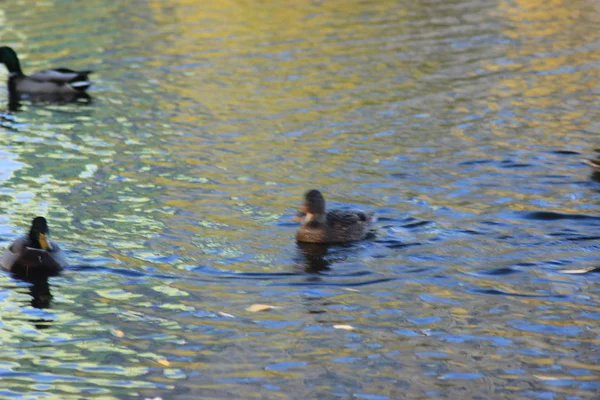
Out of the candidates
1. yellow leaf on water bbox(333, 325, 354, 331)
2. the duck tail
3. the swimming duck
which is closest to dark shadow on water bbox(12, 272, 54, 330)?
yellow leaf on water bbox(333, 325, 354, 331)

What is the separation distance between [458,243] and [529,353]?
303 cm

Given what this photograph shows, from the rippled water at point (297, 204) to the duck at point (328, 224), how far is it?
0.58 ft

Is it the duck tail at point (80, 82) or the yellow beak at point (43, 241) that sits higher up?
the duck tail at point (80, 82)

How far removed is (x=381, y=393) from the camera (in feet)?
27.2

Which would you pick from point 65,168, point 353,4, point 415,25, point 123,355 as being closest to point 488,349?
point 123,355

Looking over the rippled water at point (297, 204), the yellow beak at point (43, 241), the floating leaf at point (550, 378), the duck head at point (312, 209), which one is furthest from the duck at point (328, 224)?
the floating leaf at point (550, 378)

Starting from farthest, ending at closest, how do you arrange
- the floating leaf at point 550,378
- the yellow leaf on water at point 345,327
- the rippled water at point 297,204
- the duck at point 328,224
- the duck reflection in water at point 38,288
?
the duck at point 328,224 < the duck reflection in water at point 38,288 < the yellow leaf on water at point 345,327 < the rippled water at point 297,204 < the floating leaf at point 550,378

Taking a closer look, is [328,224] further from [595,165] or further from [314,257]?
[595,165]

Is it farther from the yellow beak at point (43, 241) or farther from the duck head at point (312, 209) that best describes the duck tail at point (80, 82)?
the yellow beak at point (43, 241)

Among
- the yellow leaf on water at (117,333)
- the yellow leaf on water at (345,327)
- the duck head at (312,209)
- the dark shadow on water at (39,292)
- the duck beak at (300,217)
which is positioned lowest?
the yellow leaf on water at (345,327)

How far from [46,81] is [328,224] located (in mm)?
10823

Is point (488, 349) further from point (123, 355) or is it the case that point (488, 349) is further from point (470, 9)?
point (470, 9)

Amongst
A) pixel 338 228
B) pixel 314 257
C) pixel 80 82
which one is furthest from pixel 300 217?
pixel 80 82

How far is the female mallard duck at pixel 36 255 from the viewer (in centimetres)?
1116
